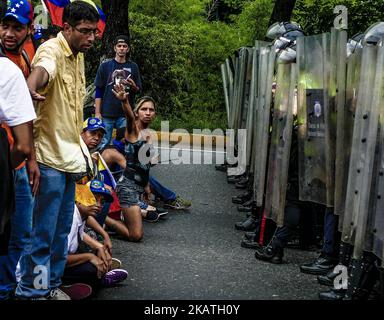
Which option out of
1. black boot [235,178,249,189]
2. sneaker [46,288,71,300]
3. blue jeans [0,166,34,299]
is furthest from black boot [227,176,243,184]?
blue jeans [0,166,34,299]

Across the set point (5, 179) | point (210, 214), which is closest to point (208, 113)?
point (210, 214)

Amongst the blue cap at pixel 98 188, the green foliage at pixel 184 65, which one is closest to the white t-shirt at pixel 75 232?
the blue cap at pixel 98 188

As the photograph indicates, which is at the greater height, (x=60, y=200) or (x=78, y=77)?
(x=78, y=77)

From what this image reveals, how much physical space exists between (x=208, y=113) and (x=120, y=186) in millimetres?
11909

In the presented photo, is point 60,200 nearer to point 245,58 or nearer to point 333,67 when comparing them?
point 333,67

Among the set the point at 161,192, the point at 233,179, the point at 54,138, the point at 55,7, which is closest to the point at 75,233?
the point at 54,138

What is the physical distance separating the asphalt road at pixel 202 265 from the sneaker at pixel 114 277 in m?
0.05

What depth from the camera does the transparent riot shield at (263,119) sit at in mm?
7922

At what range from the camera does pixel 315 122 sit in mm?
6766

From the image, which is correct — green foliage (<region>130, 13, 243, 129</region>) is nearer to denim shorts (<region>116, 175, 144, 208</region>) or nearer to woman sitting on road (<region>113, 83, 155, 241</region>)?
woman sitting on road (<region>113, 83, 155, 241</region>)

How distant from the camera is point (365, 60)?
18.1 ft

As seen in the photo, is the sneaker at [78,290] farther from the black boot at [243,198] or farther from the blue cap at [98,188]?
the black boot at [243,198]

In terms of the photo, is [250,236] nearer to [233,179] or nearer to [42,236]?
[42,236]

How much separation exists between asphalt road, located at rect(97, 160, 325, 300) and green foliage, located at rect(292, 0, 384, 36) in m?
6.22
